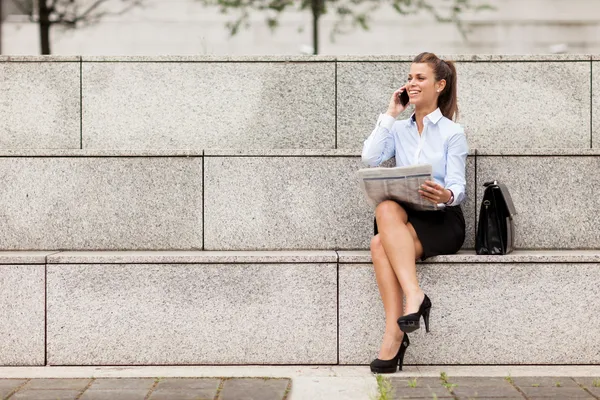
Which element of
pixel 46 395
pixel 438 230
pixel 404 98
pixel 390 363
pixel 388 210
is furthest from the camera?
pixel 404 98

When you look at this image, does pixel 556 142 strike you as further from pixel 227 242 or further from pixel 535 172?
pixel 227 242

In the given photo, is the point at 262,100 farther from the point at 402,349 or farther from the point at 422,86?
the point at 402,349

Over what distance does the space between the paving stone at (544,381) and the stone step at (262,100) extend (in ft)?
6.94

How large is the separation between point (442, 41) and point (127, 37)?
17.4 feet

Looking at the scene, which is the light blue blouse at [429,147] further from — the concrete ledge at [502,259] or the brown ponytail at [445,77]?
the concrete ledge at [502,259]

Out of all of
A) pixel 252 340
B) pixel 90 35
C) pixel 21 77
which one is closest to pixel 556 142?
pixel 252 340

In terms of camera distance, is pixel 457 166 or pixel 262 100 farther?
pixel 262 100

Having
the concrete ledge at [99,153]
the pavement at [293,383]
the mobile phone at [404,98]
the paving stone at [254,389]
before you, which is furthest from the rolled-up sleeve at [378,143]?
the paving stone at [254,389]

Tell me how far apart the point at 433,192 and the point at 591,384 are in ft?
4.65

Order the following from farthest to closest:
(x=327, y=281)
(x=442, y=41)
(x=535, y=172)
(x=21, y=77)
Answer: (x=442, y=41), (x=21, y=77), (x=535, y=172), (x=327, y=281)

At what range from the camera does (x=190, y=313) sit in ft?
18.1

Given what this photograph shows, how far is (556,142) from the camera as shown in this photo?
21.9ft

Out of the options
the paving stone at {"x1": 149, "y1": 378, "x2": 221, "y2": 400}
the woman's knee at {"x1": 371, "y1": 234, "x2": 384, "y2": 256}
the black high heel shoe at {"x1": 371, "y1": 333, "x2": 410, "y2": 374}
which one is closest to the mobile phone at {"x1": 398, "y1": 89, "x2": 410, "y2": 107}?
the woman's knee at {"x1": 371, "y1": 234, "x2": 384, "y2": 256}

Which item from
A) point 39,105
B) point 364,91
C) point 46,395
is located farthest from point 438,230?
point 39,105
